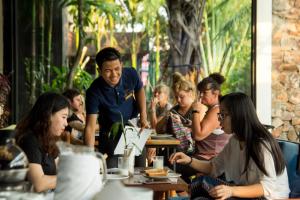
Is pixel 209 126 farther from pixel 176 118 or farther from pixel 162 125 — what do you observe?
pixel 162 125

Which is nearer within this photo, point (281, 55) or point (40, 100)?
point (40, 100)

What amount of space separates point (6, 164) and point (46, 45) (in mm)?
5745

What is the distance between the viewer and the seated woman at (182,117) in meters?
5.28

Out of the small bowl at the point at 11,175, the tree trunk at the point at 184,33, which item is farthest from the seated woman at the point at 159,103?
the small bowl at the point at 11,175

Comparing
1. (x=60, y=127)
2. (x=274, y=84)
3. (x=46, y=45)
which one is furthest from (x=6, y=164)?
(x=46, y=45)

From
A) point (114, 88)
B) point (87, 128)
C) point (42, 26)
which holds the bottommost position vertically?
point (87, 128)

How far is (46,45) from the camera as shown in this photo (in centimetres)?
695

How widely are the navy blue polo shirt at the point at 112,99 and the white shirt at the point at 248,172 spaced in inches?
41.8

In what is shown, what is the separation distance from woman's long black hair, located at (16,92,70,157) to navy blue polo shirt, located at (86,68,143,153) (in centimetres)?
106

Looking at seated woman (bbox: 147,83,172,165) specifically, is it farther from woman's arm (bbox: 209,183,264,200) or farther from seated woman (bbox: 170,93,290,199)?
woman's arm (bbox: 209,183,264,200)

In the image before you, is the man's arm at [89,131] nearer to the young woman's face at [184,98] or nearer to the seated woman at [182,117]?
the seated woman at [182,117]

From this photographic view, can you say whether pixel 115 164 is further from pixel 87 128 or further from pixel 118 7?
pixel 118 7

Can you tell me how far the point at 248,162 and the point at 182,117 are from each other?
9.41 ft

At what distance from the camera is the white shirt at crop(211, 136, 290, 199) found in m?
2.43
